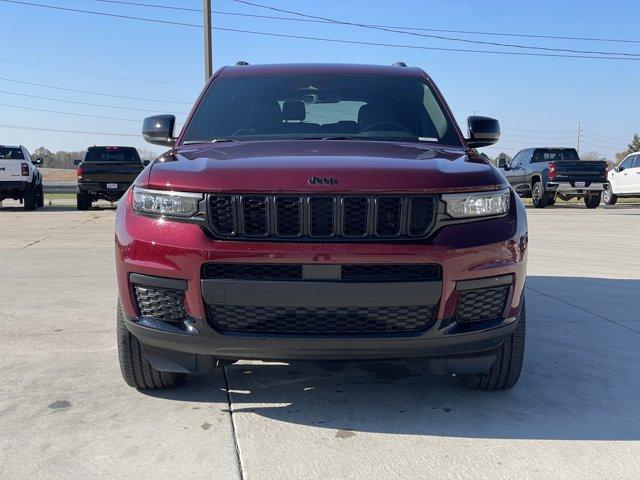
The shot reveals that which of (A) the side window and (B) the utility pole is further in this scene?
(A) the side window

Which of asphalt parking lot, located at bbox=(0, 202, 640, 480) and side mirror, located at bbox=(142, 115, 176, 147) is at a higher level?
side mirror, located at bbox=(142, 115, 176, 147)

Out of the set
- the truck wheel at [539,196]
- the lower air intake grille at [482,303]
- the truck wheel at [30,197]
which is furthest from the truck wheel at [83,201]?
the lower air intake grille at [482,303]

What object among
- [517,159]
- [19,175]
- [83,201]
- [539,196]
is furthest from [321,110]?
[517,159]

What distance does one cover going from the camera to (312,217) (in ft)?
9.04

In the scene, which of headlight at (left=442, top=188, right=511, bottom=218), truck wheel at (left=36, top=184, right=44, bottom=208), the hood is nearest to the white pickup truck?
truck wheel at (left=36, top=184, right=44, bottom=208)

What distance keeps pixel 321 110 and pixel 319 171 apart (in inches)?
57.8

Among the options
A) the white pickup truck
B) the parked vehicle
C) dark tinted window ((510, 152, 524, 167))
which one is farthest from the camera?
dark tinted window ((510, 152, 524, 167))

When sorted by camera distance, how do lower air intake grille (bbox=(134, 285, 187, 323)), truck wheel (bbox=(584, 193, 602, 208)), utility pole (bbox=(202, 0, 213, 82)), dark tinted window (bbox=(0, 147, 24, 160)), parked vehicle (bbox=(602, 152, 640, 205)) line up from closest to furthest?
lower air intake grille (bbox=(134, 285, 187, 323)) < dark tinted window (bbox=(0, 147, 24, 160)) < utility pole (bbox=(202, 0, 213, 82)) < truck wheel (bbox=(584, 193, 602, 208)) < parked vehicle (bbox=(602, 152, 640, 205))

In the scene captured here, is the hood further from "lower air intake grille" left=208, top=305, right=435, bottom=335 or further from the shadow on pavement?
the shadow on pavement

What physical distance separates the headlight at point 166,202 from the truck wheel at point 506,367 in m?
1.67

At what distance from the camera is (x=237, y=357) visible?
2855 mm

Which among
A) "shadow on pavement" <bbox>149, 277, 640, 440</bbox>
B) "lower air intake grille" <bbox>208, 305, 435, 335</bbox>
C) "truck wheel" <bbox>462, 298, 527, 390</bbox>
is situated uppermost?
"lower air intake grille" <bbox>208, 305, 435, 335</bbox>

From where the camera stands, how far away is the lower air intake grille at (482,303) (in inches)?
111

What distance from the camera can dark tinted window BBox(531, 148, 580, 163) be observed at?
22.2 m
